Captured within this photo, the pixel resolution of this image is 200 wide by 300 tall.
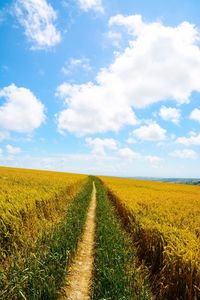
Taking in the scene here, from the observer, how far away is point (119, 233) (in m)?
9.58

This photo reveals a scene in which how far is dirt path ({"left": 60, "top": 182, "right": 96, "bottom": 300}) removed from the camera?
559 centimetres

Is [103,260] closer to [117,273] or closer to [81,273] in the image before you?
[81,273]

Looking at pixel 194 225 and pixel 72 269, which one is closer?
pixel 72 269

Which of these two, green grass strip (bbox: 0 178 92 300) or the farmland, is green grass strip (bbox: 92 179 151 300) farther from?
green grass strip (bbox: 0 178 92 300)

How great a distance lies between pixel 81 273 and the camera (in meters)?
6.67

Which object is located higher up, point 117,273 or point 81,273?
point 117,273

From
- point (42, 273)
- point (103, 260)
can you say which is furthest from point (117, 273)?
point (42, 273)

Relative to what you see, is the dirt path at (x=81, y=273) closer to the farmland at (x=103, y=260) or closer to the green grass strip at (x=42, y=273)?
the farmland at (x=103, y=260)

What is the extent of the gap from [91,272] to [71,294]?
128cm

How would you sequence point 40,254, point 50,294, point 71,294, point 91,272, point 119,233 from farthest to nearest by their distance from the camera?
point 119,233
point 91,272
point 40,254
point 71,294
point 50,294

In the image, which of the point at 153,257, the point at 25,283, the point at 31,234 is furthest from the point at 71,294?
the point at 31,234

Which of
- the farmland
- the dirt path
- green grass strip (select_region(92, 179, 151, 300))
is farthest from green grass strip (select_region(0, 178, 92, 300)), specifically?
green grass strip (select_region(92, 179, 151, 300))

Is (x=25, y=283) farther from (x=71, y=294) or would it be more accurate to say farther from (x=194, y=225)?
(x=194, y=225)

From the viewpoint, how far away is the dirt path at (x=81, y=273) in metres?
5.59
